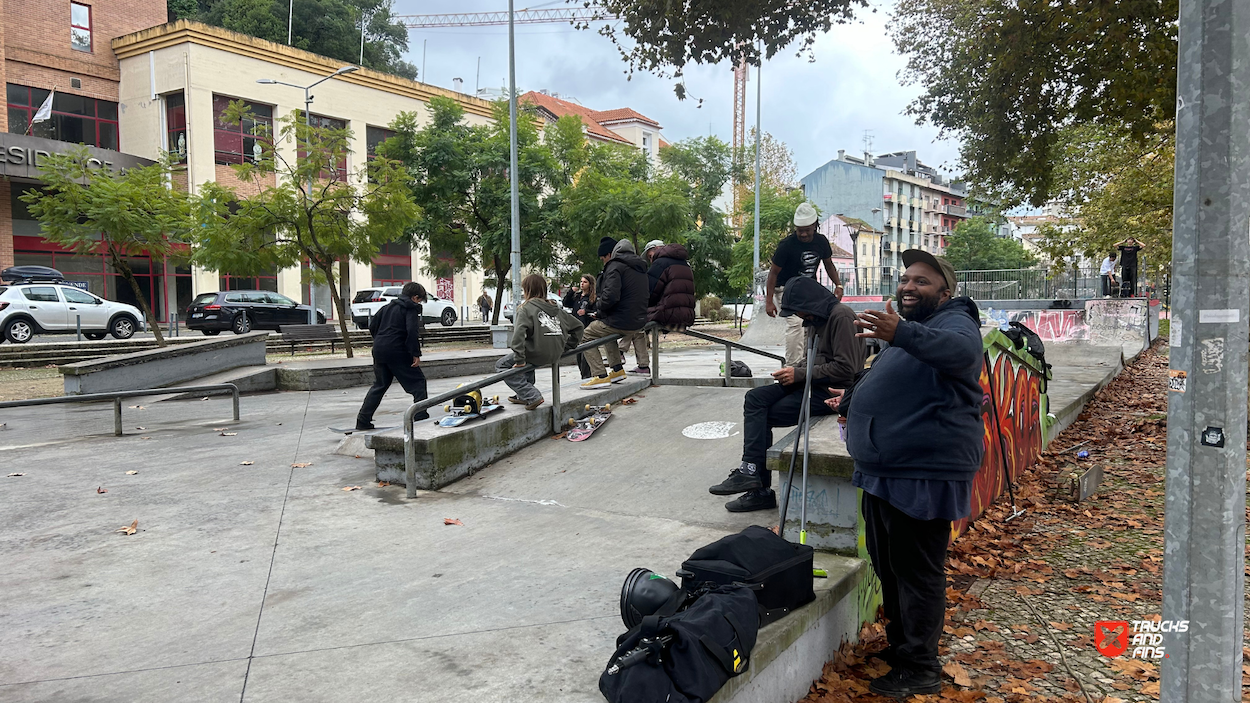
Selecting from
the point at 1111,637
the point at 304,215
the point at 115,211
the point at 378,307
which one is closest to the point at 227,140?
the point at 378,307

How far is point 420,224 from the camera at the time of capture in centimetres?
2762

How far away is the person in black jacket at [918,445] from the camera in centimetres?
310

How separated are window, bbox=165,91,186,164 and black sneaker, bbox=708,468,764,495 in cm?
3600

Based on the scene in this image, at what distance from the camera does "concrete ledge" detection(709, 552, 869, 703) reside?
9.65ft

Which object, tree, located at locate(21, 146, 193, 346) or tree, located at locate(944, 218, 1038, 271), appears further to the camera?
tree, located at locate(944, 218, 1038, 271)

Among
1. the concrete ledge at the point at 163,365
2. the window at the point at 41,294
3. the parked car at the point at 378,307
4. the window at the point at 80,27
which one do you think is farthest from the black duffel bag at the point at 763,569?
the window at the point at 80,27

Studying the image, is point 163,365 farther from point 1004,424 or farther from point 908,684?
point 908,684

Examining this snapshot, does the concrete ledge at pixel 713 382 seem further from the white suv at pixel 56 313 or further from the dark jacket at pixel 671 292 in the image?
the white suv at pixel 56 313

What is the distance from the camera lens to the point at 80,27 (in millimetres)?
34188

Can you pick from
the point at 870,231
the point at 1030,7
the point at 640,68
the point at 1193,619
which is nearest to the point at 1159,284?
the point at 1030,7

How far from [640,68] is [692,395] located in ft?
13.8

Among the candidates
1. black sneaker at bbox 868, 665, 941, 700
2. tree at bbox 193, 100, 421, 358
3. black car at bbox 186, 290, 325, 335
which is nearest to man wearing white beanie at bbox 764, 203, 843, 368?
black sneaker at bbox 868, 665, 941, 700

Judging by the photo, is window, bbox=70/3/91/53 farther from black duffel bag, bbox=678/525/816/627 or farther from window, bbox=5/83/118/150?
black duffel bag, bbox=678/525/816/627

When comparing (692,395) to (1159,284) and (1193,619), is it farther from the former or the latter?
(1159,284)
